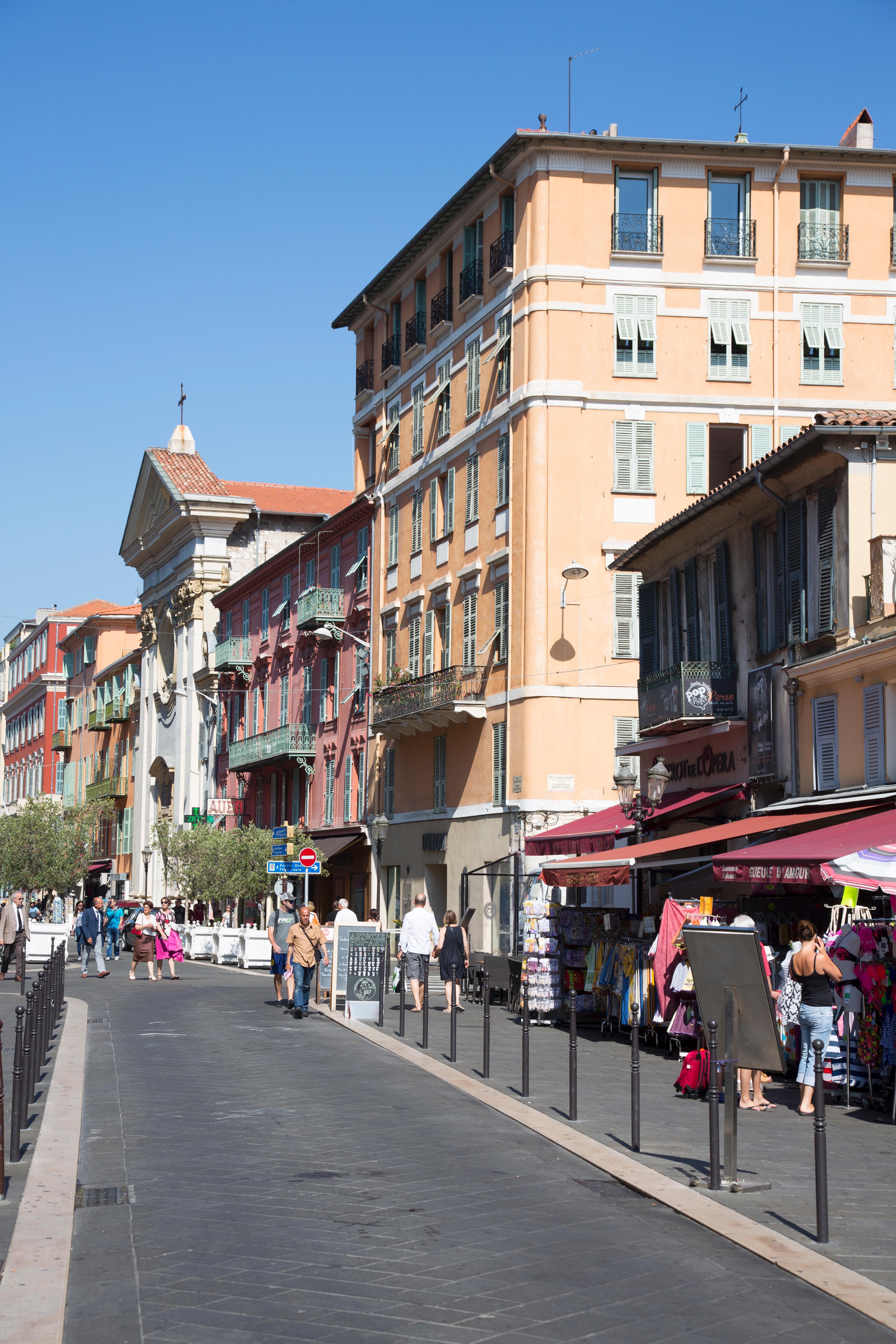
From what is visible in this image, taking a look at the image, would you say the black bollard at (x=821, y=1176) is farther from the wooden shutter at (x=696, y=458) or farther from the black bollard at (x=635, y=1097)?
the wooden shutter at (x=696, y=458)

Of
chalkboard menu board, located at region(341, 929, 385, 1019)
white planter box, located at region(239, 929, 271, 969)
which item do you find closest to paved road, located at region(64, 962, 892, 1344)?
chalkboard menu board, located at region(341, 929, 385, 1019)

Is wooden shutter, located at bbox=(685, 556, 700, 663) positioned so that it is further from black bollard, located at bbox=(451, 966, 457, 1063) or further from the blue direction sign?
the blue direction sign

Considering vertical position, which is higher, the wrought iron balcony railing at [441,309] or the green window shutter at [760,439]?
the wrought iron balcony railing at [441,309]

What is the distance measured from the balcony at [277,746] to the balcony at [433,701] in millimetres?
9915

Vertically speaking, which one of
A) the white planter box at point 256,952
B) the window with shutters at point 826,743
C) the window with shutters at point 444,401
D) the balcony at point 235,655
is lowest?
the white planter box at point 256,952

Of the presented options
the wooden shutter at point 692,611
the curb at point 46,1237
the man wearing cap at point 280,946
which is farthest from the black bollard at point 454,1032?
the wooden shutter at point 692,611

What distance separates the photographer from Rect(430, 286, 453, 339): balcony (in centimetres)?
4238

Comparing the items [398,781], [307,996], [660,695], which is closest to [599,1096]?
[307,996]

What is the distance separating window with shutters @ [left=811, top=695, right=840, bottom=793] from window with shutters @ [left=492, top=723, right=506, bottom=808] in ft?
55.2

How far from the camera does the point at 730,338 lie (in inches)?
1487

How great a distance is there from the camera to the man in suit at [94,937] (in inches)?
1396

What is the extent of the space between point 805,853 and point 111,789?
2842 inches

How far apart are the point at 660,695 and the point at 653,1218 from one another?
1647 cm

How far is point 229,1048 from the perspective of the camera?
18688 mm
